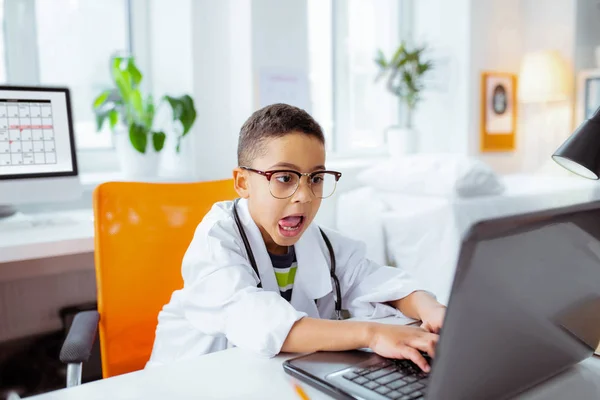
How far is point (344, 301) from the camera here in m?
1.12

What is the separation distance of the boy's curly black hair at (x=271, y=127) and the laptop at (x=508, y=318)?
17.8 inches

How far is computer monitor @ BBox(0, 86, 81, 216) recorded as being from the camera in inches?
64.3

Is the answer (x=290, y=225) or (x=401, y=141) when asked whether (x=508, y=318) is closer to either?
(x=290, y=225)

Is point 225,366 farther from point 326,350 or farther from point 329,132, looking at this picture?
point 329,132

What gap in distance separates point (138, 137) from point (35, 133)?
1.20 ft

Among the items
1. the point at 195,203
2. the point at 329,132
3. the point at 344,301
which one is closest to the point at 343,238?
the point at 344,301

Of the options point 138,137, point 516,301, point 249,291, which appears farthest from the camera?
point 138,137

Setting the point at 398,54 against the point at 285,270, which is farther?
the point at 398,54

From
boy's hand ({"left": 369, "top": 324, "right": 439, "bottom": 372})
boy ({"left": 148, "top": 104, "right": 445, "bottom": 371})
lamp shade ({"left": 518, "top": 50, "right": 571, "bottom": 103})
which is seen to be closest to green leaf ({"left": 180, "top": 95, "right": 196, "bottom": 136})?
boy ({"left": 148, "top": 104, "right": 445, "bottom": 371})

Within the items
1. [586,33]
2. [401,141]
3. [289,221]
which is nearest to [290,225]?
[289,221]

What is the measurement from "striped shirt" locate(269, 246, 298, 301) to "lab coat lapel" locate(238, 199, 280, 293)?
0.03 m

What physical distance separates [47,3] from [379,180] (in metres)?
1.50

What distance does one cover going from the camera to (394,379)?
2.16 ft

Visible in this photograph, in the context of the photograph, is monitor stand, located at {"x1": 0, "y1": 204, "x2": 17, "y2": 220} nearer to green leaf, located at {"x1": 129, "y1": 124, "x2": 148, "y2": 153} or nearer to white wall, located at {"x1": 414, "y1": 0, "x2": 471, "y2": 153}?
green leaf, located at {"x1": 129, "y1": 124, "x2": 148, "y2": 153}
